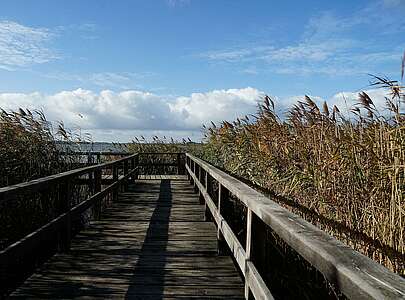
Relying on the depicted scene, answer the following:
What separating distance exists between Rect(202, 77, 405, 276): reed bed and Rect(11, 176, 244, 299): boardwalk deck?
957mm

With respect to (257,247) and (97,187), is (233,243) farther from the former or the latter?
(97,187)

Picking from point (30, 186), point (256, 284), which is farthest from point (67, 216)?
point (256, 284)

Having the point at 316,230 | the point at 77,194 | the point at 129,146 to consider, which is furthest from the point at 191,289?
the point at 129,146

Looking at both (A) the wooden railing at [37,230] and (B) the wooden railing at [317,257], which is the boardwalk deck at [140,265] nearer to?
(A) the wooden railing at [37,230]

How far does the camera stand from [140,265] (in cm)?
419

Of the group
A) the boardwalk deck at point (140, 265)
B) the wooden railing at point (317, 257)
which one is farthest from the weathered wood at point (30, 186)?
the wooden railing at point (317, 257)

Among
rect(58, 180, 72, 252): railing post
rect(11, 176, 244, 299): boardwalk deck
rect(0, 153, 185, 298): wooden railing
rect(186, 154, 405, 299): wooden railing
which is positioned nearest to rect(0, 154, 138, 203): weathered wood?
rect(0, 153, 185, 298): wooden railing

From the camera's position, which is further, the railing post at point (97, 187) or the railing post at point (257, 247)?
the railing post at point (97, 187)

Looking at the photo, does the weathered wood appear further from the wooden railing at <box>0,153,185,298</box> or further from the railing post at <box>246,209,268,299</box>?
the railing post at <box>246,209,268,299</box>

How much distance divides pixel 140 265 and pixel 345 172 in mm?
2058

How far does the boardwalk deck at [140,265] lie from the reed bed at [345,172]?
96 cm

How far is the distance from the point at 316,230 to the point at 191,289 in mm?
1943

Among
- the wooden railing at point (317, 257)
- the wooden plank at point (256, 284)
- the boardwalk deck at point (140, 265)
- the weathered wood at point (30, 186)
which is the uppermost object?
the weathered wood at point (30, 186)

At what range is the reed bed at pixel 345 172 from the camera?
3.10 meters
